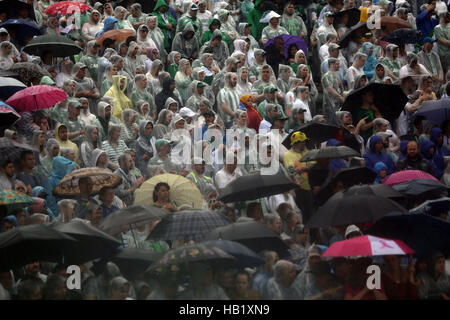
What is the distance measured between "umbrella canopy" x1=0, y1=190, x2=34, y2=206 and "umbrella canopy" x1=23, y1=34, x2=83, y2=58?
551cm

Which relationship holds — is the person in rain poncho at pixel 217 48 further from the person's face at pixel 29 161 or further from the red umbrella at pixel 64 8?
the person's face at pixel 29 161

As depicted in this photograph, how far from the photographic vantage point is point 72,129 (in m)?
14.0

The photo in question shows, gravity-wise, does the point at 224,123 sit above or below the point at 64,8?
below

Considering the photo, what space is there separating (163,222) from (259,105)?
18.1ft

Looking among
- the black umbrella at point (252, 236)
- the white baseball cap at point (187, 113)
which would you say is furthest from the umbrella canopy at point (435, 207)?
the white baseball cap at point (187, 113)

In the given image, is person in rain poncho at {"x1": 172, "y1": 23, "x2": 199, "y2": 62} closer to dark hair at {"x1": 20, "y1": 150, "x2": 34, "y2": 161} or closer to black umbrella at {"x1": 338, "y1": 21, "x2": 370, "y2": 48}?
black umbrella at {"x1": 338, "y1": 21, "x2": 370, "y2": 48}

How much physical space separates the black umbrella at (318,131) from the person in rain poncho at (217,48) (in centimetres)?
442

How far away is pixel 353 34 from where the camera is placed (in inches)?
691

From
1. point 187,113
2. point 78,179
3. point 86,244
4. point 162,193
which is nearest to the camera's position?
point 86,244

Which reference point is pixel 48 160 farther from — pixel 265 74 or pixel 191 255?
pixel 265 74

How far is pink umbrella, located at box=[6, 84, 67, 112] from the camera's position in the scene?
13.4 m

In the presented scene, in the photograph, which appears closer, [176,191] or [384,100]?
[176,191]

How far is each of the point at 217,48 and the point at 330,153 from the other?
19.1ft

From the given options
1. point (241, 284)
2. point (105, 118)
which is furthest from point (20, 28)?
point (241, 284)
